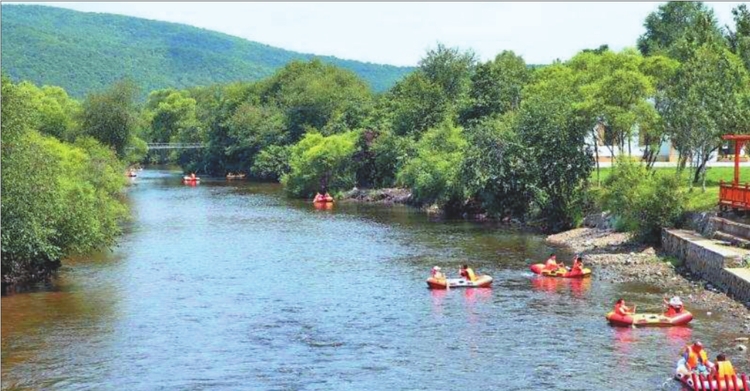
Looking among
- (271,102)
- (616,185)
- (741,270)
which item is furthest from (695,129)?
(271,102)

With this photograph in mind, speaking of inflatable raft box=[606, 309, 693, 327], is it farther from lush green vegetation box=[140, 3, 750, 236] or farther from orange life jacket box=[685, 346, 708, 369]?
lush green vegetation box=[140, 3, 750, 236]

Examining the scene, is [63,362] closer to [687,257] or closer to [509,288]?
[509,288]

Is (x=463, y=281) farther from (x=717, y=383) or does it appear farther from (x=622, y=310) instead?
(x=717, y=383)

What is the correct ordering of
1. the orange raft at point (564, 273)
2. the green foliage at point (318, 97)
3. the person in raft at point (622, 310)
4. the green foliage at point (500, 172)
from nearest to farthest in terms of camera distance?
1. the person in raft at point (622, 310)
2. the orange raft at point (564, 273)
3. the green foliage at point (500, 172)
4. the green foliage at point (318, 97)

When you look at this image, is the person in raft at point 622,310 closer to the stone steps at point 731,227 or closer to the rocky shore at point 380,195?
the stone steps at point 731,227

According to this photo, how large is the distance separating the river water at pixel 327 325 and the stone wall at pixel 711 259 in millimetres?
2903

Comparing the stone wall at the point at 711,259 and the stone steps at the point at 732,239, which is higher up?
the stone steps at the point at 732,239

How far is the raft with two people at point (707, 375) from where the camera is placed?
88.1 ft

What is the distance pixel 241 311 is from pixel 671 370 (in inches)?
703

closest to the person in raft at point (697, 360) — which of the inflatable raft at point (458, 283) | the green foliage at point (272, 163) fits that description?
the inflatable raft at point (458, 283)

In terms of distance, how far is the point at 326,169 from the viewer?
102 m

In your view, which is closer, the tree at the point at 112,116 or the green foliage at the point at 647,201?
the green foliage at the point at 647,201

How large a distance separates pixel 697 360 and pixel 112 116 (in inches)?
3296

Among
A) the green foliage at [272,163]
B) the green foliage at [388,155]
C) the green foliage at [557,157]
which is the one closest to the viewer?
the green foliage at [557,157]
